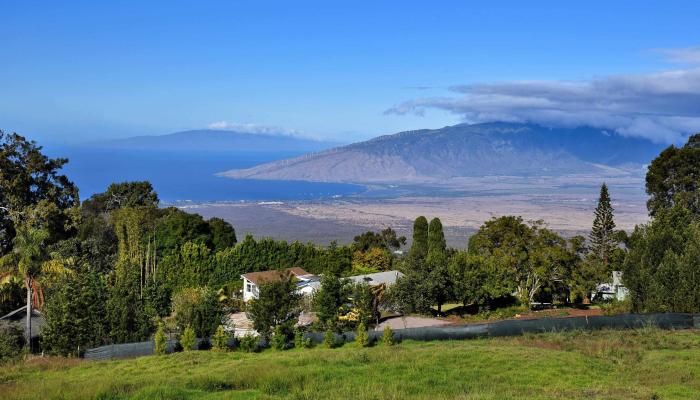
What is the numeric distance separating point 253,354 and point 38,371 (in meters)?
6.67

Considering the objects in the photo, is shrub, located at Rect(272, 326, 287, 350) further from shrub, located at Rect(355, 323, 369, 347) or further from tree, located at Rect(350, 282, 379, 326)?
tree, located at Rect(350, 282, 379, 326)

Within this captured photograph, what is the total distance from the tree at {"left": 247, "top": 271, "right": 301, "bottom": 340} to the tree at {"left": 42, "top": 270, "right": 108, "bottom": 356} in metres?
5.91

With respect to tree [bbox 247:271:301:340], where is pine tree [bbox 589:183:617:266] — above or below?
above

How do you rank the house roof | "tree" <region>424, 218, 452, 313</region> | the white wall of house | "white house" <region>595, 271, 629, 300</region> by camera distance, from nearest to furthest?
"tree" <region>424, 218, 452, 313</region>
"white house" <region>595, 271, 629, 300</region>
the house roof
the white wall of house

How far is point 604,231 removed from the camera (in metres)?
47.0

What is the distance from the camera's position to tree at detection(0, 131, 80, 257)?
1796 inches

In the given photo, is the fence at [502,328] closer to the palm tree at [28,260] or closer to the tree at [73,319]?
the tree at [73,319]

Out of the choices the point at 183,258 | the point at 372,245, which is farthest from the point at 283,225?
the point at 183,258

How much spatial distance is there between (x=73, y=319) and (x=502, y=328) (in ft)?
51.5

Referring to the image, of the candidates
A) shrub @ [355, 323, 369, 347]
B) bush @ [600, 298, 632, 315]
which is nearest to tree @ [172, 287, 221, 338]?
shrub @ [355, 323, 369, 347]

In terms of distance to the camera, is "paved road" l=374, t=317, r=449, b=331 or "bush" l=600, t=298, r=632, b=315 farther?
"bush" l=600, t=298, r=632, b=315

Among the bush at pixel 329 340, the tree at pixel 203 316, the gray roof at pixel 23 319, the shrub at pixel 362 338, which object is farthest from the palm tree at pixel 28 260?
the shrub at pixel 362 338

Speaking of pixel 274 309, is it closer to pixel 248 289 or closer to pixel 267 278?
pixel 267 278

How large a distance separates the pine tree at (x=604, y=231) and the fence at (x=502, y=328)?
2163 cm
